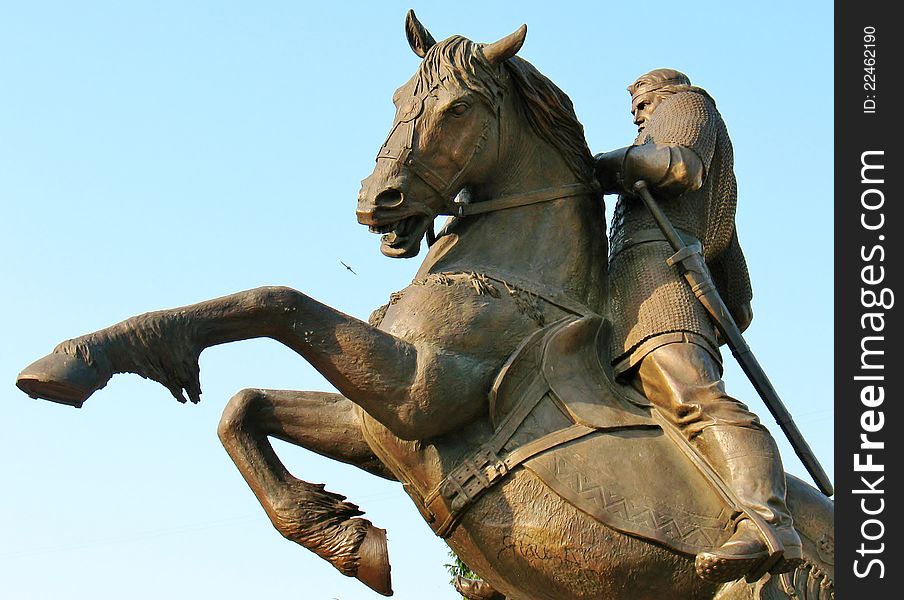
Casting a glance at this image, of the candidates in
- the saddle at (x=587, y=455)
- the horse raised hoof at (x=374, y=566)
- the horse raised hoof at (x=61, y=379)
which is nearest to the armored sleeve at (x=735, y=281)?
the saddle at (x=587, y=455)

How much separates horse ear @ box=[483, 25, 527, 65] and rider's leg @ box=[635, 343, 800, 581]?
4.84 feet

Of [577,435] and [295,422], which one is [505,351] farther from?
[295,422]

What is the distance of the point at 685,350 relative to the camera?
6.46 metres

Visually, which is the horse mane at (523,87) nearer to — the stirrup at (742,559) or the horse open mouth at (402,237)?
the horse open mouth at (402,237)

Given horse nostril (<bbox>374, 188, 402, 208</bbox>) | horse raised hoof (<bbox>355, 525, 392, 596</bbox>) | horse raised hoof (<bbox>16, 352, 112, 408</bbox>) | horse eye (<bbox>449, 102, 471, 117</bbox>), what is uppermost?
horse eye (<bbox>449, 102, 471, 117</bbox>)

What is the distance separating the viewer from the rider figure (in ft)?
20.1

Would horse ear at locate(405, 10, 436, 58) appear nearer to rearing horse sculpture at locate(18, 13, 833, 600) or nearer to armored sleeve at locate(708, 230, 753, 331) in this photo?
rearing horse sculpture at locate(18, 13, 833, 600)

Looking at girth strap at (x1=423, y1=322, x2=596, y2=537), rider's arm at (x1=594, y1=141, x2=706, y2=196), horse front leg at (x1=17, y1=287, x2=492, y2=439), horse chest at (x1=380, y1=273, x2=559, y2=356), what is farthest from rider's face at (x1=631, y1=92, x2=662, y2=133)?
horse front leg at (x1=17, y1=287, x2=492, y2=439)

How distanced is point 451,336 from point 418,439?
0.46m

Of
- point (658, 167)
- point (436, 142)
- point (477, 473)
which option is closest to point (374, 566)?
point (477, 473)

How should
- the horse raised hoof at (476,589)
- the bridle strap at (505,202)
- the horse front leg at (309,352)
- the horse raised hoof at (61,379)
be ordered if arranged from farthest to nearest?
the horse raised hoof at (476,589), the bridle strap at (505,202), the horse front leg at (309,352), the horse raised hoof at (61,379)

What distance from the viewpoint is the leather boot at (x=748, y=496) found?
5.92 meters

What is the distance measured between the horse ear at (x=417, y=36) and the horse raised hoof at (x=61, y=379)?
216 centimetres
